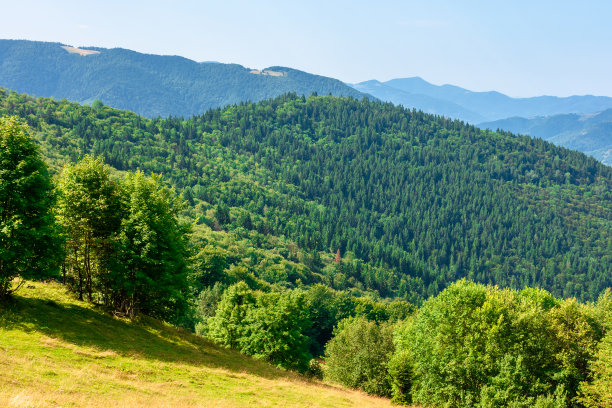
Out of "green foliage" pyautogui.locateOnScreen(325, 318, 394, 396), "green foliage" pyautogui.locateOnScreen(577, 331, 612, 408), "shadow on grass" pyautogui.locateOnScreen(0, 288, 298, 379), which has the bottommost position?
"green foliage" pyautogui.locateOnScreen(325, 318, 394, 396)

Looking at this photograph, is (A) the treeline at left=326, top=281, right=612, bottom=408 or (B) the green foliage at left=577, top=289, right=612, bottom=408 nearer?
(B) the green foliage at left=577, top=289, right=612, bottom=408

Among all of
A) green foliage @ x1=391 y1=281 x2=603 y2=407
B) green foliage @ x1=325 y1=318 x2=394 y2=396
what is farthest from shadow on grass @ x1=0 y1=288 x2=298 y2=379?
green foliage @ x1=325 y1=318 x2=394 y2=396

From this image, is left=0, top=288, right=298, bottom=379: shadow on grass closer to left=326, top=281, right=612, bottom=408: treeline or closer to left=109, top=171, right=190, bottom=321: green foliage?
left=109, top=171, right=190, bottom=321: green foliage

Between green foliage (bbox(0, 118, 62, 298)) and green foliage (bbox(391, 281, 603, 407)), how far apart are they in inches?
1610

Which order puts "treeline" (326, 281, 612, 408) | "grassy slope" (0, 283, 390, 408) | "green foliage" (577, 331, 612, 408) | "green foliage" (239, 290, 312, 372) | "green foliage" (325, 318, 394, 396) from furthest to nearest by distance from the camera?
"green foliage" (239, 290, 312, 372) → "green foliage" (325, 318, 394, 396) → "treeline" (326, 281, 612, 408) → "green foliage" (577, 331, 612, 408) → "grassy slope" (0, 283, 390, 408)

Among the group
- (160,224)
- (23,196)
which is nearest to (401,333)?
(160,224)

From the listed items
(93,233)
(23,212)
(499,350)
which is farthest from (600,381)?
(23,212)

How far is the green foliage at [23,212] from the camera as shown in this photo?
34.7 metres

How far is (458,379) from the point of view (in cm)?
4497

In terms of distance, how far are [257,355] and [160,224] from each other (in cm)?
3161

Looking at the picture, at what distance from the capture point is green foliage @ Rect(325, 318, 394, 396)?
209ft

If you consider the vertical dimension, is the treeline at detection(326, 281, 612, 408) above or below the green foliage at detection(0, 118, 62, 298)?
below

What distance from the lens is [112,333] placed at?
3941 centimetres

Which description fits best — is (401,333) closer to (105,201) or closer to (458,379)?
(458,379)
